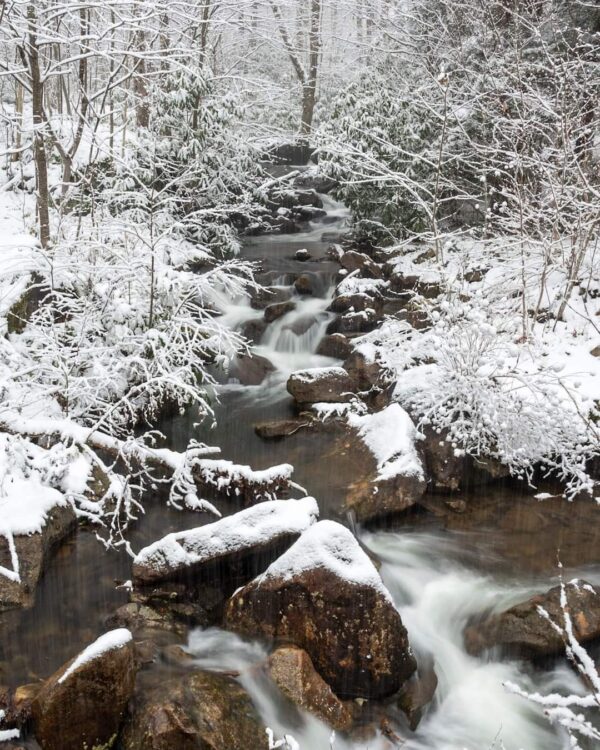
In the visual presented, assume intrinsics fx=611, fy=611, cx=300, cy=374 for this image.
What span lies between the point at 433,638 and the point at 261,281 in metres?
8.26

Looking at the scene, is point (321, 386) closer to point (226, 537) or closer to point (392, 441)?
point (392, 441)

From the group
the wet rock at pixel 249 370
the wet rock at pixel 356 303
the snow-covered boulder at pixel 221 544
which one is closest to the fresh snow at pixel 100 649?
the snow-covered boulder at pixel 221 544

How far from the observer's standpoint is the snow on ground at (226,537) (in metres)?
5.06

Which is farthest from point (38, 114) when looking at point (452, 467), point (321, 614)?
point (321, 614)

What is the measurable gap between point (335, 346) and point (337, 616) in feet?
19.9

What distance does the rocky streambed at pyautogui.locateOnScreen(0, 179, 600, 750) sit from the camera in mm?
3891

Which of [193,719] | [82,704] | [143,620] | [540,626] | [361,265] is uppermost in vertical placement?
[361,265]

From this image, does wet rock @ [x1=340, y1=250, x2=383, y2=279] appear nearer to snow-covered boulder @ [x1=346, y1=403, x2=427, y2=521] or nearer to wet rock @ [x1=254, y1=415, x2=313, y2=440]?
wet rock @ [x1=254, y1=415, x2=313, y2=440]

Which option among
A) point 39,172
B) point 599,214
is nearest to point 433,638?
point 599,214

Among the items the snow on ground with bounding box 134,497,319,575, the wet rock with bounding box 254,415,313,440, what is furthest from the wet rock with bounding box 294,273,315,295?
the snow on ground with bounding box 134,497,319,575

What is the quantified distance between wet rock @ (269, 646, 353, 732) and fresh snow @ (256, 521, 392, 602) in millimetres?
563

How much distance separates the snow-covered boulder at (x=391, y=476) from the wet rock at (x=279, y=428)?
48.5 inches

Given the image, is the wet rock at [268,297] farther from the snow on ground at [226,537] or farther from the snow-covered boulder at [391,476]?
the snow on ground at [226,537]

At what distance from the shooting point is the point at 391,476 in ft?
21.1
